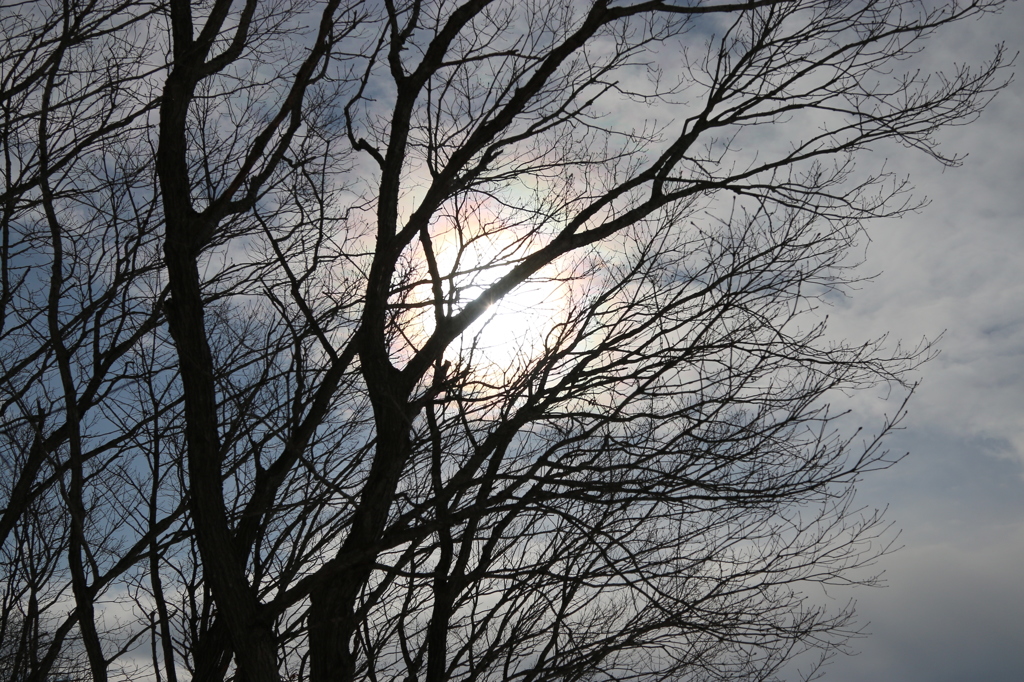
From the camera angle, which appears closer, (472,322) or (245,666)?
(245,666)

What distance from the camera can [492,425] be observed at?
4754 mm

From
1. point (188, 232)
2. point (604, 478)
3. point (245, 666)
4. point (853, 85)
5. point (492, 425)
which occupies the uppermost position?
point (188, 232)

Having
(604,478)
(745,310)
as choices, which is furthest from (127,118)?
(745,310)

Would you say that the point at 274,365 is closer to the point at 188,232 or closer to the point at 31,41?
the point at 188,232

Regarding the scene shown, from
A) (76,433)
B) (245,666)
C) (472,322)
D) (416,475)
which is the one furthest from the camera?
(416,475)

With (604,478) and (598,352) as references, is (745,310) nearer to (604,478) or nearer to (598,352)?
(598,352)

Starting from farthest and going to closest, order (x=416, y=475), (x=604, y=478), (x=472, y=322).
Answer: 1. (x=416, y=475)
2. (x=472, y=322)
3. (x=604, y=478)

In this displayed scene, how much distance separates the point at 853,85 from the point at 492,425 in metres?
3.28

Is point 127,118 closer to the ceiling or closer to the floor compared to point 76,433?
closer to the ceiling

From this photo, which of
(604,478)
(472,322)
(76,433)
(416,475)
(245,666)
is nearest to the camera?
(245,666)

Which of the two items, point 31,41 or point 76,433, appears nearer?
point 31,41

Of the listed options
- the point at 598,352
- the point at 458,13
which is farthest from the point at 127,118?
the point at 598,352

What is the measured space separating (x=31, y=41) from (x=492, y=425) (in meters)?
3.71

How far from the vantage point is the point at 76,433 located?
5316mm
